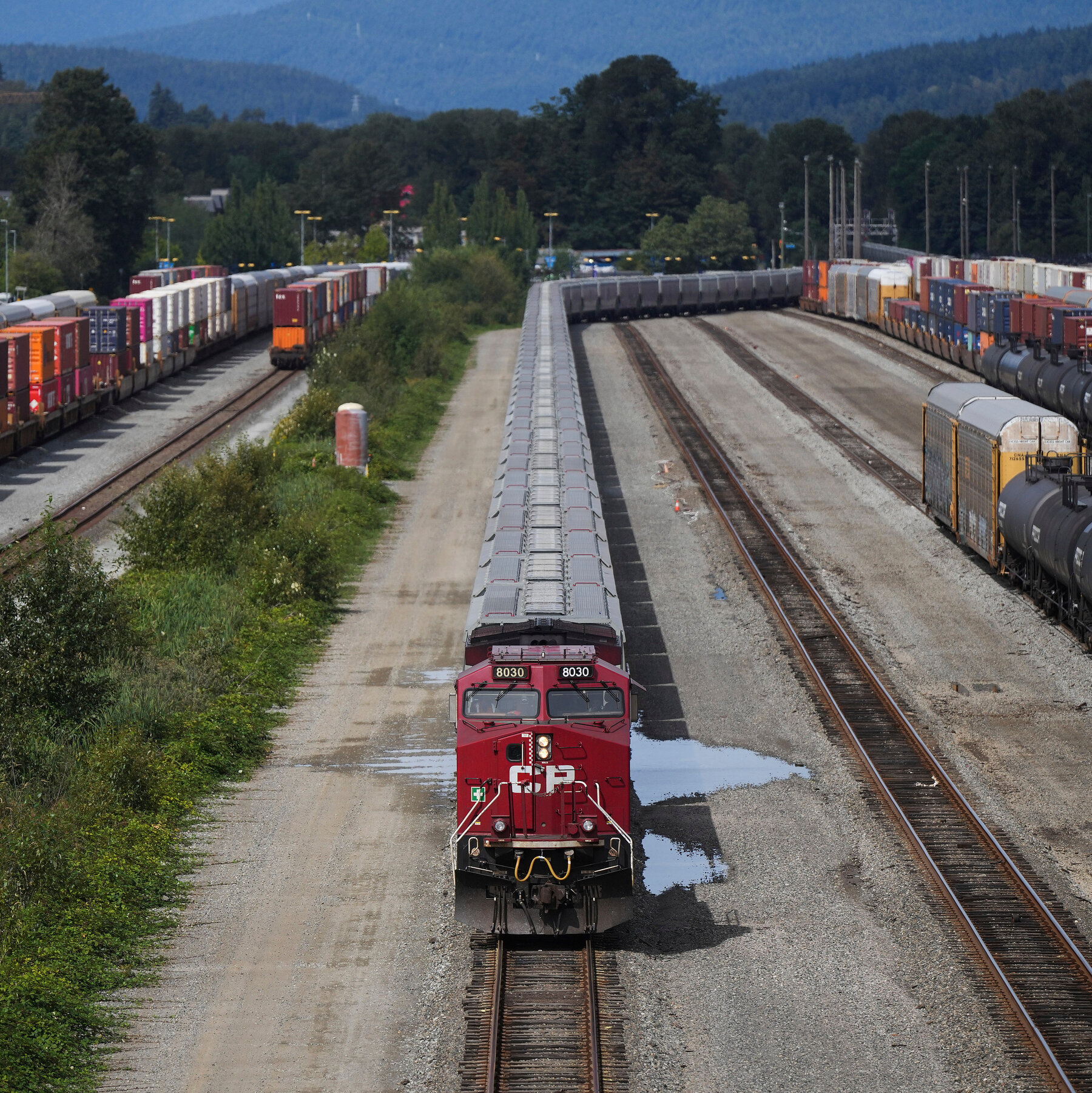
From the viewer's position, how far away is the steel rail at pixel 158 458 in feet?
149

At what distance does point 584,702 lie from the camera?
17547mm

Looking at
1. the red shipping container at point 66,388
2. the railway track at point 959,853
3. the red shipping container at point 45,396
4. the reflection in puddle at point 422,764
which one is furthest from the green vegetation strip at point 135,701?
the red shipping container at point 66,388

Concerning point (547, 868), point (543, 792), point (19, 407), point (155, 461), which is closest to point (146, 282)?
point (19, 407)

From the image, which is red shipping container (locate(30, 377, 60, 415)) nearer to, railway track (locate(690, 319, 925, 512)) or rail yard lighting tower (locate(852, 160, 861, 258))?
railway track (locate(690, 319, 925, 512))

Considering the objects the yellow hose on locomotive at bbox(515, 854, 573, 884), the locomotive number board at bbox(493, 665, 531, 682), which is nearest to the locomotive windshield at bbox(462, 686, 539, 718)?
the locomotive number board at bbox(493, 665, 531, 682)

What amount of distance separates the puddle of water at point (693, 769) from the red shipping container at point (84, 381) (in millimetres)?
41440

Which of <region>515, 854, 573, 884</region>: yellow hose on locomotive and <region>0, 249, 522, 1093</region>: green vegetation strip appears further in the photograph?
<region>515, 854, 573, 884</region>: yellow hose on locomotive

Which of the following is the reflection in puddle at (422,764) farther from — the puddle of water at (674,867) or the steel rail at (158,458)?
the steel rail at (158,458)

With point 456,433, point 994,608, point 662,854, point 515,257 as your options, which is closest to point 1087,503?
point 994,608

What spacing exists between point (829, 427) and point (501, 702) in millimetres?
43714

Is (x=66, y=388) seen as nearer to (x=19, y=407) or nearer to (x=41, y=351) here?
(x=41, y=351)

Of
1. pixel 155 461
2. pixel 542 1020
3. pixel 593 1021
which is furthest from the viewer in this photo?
pixel 155 461

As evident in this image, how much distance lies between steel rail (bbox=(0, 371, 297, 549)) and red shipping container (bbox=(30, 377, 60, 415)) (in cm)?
415

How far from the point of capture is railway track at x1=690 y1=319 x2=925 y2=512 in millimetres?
48219
